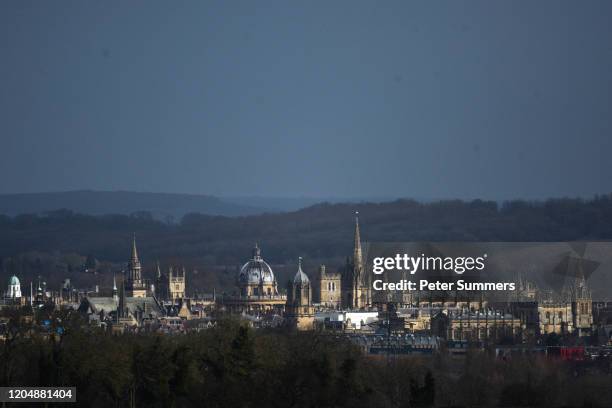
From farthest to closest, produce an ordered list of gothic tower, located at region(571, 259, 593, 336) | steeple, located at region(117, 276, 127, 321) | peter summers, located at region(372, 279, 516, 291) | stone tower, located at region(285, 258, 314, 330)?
steeple, located at region(117, 276, 127, 321) < stone tower, located at region(285, 258, 314, 330) < gothic tower, located at region(571, 259, 593, 336) < peter summers, located at region(372, 279, 516, 291)

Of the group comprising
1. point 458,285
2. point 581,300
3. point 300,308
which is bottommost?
point 581,300

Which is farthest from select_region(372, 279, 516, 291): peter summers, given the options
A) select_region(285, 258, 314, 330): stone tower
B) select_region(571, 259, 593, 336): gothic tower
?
select_region(285, 258, 314, 330): stone tower

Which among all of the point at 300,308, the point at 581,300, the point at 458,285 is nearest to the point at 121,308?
the point at 300,308

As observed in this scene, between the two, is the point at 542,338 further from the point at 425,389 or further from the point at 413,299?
the point at 425,389

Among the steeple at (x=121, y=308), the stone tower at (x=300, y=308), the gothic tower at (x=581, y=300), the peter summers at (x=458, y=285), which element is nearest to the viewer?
the peter summers at (x=458, y=285)

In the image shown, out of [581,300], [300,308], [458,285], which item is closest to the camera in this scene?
[458,285]

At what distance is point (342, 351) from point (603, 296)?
74.5 metres

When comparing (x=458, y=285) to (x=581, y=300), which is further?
(x=581, y=300)

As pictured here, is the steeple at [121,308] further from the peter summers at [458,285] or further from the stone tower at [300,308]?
the peter summers at [458,285]

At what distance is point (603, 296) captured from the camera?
178 metres

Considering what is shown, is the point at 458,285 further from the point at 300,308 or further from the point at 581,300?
the point at 300,308

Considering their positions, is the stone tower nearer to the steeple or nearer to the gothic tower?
the steeple

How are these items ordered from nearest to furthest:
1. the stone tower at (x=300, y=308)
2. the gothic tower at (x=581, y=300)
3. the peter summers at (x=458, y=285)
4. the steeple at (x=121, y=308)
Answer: the peter summers at (x=458, y=285) → the gothic tower at (x=581, y=300) → the stone tower at (x=300, y=308) → the steeple at (x=121, y=308)

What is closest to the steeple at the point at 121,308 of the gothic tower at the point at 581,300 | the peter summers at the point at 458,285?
the peter summers at the point at 458,285
